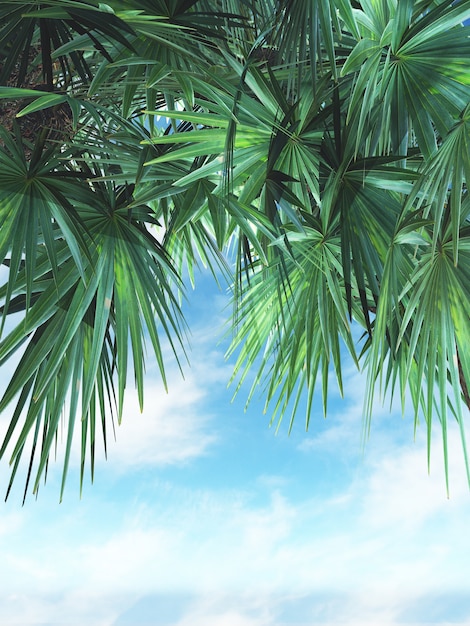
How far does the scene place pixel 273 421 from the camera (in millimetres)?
2521

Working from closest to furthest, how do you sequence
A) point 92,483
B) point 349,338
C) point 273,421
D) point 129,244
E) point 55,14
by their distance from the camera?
point 55,14 → point 129,244 → point 92,483 → point 349,338 → point 273,421

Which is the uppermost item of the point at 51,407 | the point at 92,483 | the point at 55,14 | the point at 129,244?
the point at 55,14

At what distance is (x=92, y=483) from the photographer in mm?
1974

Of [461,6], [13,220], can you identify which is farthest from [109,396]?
[461,6]

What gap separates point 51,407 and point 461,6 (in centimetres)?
141

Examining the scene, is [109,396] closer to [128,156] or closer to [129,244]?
[129,244]

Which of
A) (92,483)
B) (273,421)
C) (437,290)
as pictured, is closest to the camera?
(437,290)

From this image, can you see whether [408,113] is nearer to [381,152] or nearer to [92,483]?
[381,152]

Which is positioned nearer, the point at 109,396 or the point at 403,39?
the point at 403,39

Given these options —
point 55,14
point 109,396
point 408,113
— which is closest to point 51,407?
point 109,396

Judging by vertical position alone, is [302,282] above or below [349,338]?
above

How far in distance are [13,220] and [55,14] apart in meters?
0.45

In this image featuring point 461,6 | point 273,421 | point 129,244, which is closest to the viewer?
point 461,6

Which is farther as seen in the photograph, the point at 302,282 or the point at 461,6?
the point at 302,282
